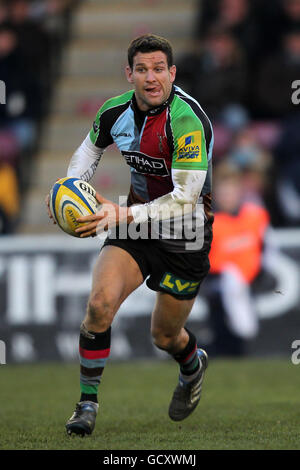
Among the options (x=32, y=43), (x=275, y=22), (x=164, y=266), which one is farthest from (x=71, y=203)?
(x=32, y=43)

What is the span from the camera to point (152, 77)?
5.71 metres

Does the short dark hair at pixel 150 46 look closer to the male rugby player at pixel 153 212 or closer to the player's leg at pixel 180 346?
the male rugby player at pixel 153 212

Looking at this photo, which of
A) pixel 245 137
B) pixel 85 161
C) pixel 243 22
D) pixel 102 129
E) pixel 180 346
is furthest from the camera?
pixel 243 22

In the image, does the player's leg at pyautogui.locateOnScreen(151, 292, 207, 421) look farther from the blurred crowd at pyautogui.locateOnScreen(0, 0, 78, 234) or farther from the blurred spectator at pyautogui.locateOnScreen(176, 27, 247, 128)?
the blurred spectator at pyautogui.locateOnScreen(176, 27, 247, 128)

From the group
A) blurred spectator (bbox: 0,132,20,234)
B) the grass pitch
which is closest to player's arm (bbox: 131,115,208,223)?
the grass pitch

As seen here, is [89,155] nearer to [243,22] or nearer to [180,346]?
[180,346]

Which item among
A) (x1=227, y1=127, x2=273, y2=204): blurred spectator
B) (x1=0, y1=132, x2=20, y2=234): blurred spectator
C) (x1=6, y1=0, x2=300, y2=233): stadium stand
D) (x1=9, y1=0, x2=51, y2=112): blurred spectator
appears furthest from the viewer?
(x1=9, y1=0, x2=51, y2=112): blurred spectator

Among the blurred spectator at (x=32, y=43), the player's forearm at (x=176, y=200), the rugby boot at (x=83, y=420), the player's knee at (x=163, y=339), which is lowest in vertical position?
the rugby boot at (x=83, y=420)

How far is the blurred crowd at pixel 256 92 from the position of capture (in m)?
11.4

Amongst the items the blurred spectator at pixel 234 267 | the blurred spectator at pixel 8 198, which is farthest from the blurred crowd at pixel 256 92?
the blurred spectator at pixel 8 198

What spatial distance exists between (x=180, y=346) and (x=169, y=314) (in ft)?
1.11

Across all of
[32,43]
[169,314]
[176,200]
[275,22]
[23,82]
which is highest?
[275,22]

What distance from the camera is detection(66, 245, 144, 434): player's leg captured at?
5672mm
